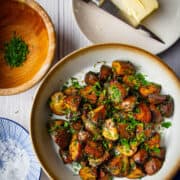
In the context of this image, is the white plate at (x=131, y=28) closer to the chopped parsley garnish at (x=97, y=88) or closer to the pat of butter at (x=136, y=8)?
the pat of butter at (x=136, y=8)

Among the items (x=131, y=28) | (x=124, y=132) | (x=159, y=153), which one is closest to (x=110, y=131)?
(x=124, y=132)

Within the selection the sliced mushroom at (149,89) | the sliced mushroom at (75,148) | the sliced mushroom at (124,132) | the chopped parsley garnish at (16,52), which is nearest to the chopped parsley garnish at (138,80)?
the sliced mushroom at (149,89)

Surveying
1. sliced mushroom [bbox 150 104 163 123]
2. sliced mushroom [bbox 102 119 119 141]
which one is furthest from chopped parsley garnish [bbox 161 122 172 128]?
sliced mushroom [bbox 102 119 119 141]

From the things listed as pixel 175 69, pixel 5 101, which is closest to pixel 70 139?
Answer: pixel 5 101

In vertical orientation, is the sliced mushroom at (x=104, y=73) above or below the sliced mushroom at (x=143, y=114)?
above

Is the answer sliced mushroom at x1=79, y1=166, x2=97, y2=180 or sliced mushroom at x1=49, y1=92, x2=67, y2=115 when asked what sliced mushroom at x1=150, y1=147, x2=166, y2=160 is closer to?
sliced mushroom at x1=79, y1=166, x2=97, y2=180

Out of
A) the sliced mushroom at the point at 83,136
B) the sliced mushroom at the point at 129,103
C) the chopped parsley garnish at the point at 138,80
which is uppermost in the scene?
the chopped parsley garnish at the point at 138,80

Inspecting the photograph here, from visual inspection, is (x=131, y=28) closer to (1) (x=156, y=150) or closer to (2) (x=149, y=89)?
(2) (x=149, y=89)
